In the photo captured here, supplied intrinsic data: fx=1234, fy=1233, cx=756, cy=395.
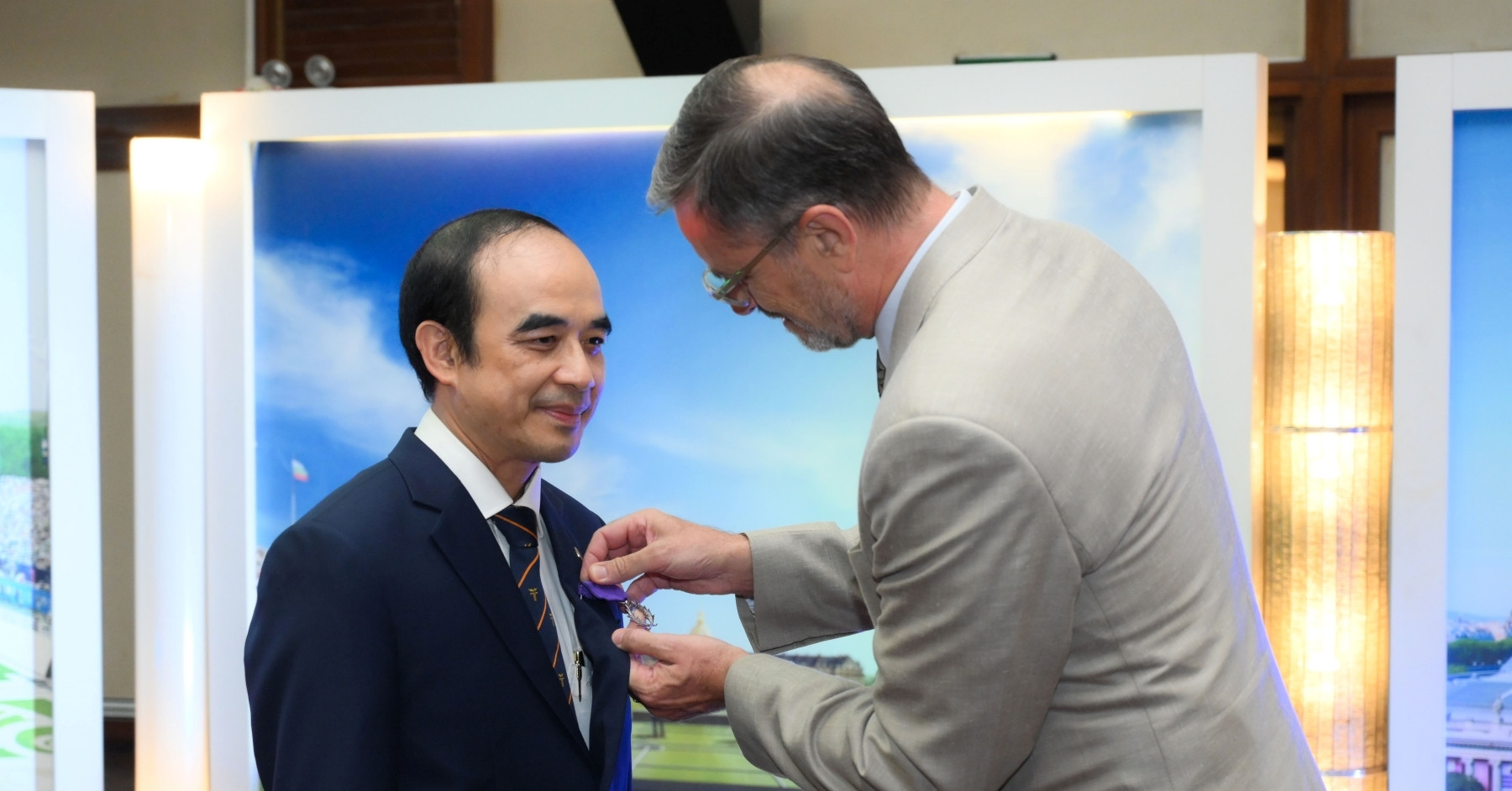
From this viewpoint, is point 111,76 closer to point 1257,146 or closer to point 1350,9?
point 1257,146

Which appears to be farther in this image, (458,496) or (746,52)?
(746,52)

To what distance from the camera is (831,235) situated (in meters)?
1.41

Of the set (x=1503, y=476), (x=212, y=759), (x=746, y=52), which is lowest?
(x=212, y=759)

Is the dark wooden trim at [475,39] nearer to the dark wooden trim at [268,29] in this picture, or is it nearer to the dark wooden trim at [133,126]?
the dark wooden trim at [268,29]

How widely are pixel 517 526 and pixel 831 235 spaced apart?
674 millimetres

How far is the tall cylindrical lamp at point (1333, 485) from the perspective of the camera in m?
3.00

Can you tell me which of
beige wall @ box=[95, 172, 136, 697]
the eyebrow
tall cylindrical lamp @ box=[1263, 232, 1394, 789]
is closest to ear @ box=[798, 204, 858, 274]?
the eyebrow

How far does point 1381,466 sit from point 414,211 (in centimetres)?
261

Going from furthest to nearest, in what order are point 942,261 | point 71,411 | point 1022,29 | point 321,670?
point 1022,29 < point 71,411 < point 321,670 < point 942,261

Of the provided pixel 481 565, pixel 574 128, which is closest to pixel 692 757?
pixel 574 128

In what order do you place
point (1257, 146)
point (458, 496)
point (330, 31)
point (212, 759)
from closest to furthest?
point (458, 496)
point (1257, 146)
point (212, 759)
point (330, 31)

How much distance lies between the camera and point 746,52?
3881 mm

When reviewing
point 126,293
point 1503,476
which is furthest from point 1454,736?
point 126,293

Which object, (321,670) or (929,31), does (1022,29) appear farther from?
(321,670)
